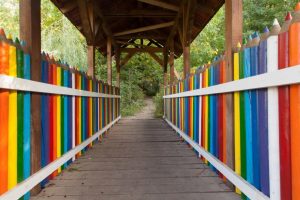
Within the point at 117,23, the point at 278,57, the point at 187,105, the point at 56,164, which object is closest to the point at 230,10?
the point at 278,57

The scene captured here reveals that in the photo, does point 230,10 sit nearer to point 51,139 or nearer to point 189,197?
point 189,197

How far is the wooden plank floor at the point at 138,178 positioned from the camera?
101 inches

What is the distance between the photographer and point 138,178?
9.98ft

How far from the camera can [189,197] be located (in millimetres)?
2490

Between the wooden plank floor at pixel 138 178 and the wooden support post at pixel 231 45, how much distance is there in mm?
340

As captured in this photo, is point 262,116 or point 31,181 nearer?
point 262,116

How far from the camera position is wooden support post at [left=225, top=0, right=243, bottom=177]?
261cm

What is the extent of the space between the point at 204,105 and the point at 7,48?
7.21 feet

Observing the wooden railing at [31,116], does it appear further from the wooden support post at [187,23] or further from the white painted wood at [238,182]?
the wooden support post at [187,23]

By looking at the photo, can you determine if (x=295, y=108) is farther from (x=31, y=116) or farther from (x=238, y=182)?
(x=31, y=116)

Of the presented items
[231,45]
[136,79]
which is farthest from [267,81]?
[136,79]

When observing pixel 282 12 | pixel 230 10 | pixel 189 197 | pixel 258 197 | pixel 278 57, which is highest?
pixel 282 12

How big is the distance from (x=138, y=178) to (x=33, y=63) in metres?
1.36

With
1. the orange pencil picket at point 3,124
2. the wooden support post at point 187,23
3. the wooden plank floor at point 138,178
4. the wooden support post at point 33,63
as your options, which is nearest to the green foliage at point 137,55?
the wooden support post at point 187,23
